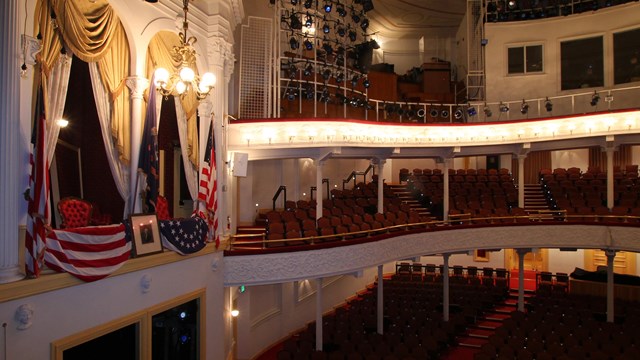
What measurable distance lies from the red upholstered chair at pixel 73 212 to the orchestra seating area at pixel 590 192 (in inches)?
621

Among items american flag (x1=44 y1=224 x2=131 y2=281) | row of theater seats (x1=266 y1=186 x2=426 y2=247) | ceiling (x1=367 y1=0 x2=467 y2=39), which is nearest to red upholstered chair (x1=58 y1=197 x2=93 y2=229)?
american flag (x1=44 y1=224 x2=131 y2=281)

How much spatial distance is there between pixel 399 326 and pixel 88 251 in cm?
1032

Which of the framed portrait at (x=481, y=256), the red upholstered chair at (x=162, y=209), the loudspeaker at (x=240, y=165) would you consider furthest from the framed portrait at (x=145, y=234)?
the framed portrait at (x=481, y=256)

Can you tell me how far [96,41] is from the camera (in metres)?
7.09

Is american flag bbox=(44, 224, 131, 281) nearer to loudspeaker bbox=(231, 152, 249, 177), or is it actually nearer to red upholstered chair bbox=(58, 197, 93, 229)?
red upholstered chair bbox=(58, 197, 93, 229)

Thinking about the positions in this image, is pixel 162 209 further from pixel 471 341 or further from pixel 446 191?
pixel 446 191

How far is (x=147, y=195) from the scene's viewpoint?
818cm

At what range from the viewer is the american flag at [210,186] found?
32.1 feet

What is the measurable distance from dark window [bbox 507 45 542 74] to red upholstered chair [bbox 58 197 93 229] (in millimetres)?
20411

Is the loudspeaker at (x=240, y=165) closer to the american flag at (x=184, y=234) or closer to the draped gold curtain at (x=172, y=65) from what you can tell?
the draped gold curtain at (x=172, y=65)

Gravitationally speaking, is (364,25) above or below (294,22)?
above

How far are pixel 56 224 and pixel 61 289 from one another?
243 centimetres

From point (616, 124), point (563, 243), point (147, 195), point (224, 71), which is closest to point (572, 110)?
point (616, 124)

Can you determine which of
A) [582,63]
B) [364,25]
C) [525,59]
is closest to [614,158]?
[582,63]
